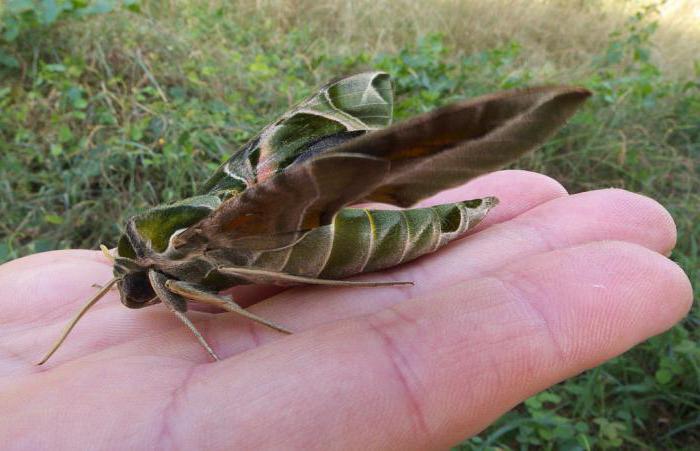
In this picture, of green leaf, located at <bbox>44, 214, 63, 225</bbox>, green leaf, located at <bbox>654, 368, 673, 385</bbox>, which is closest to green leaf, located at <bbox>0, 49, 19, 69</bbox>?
green leaf, located at <bbox>44, 214, 63, 225</bbox>

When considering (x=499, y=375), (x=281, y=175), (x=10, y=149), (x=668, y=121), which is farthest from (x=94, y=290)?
(x=668, y=121)

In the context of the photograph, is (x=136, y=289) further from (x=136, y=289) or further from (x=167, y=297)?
(x=167, y=297)

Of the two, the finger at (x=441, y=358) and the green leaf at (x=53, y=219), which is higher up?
the finger at (x=441, y=358)

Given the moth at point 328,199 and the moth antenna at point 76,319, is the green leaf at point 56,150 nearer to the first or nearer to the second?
the moth at point 328,199

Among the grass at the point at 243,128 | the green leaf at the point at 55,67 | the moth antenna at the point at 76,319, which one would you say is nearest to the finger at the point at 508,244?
the moth antenna at the point at 76,319

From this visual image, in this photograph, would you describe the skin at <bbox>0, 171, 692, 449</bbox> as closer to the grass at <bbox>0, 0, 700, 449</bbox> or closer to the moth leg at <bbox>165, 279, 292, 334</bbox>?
the moth leg at <bbox>165, 279, 292, 334</bbox>

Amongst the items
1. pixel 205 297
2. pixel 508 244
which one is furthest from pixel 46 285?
pixel 508 244
